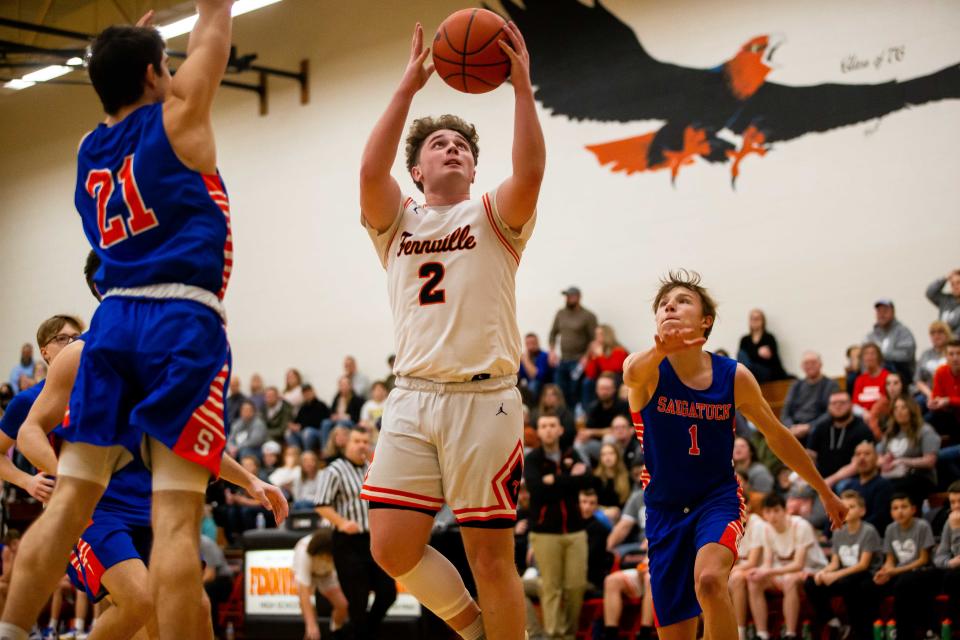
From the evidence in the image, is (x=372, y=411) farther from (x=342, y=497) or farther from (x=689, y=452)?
(x=689, y=452)

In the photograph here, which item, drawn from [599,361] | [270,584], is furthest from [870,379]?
[270,584]

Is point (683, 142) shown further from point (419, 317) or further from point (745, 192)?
point (419, 317)

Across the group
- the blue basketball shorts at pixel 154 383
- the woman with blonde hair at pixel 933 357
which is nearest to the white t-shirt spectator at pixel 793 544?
the woman with blonde hair at pixel 933 357

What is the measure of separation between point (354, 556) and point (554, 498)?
2168 mm

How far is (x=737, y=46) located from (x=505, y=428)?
12755 mm

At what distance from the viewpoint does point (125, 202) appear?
A: 3795 mm

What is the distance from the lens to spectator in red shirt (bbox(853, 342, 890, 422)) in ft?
42.8

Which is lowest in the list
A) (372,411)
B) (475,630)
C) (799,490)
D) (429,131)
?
(475,630)

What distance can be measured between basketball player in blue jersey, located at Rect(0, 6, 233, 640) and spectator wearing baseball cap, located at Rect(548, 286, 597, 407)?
13.0m

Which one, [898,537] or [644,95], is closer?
[898,537]

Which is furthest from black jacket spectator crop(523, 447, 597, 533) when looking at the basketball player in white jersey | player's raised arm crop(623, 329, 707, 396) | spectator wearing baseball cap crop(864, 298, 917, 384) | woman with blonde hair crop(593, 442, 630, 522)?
the basketball player in white jersey

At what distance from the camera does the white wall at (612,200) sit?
14711 millimetres

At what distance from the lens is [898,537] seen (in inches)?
408

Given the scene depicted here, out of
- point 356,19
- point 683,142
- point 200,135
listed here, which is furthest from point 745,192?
point 200,135
